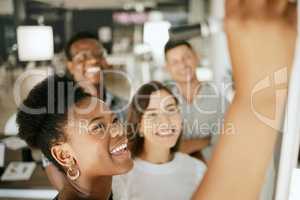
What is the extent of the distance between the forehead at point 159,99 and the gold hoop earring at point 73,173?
0.93 ft

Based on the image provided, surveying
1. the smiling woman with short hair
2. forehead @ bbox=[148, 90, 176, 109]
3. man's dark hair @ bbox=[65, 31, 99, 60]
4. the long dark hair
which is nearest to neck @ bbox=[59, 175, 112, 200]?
the smiling woman with short hair

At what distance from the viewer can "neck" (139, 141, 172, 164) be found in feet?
3.54

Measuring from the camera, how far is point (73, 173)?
1.03 metres

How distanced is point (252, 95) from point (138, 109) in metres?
0.33

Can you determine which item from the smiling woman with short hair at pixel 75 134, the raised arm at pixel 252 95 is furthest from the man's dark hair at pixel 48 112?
the raised arm at pixel 252 95

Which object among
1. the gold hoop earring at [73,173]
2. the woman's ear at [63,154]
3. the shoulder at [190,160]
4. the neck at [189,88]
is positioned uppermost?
the neck at [189,88]

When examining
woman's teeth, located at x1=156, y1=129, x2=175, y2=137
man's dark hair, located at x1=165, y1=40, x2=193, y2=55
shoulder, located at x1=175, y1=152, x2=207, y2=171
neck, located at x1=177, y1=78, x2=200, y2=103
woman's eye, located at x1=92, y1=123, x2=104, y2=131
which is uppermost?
man's dark hair, located at x1=165, y1=40, x2=193, y2=55

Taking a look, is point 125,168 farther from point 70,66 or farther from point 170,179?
point 70,66

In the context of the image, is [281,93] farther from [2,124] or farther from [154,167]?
[2,124]

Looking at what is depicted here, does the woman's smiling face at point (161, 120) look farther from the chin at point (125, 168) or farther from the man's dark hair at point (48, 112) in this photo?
the man's dark hair at point (48, 112)

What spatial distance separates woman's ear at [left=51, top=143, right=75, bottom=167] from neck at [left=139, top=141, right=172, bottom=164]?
207 mm

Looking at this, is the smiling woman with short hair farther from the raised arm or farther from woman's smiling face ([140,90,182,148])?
the raised arm

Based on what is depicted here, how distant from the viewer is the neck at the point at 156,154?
3.54ft

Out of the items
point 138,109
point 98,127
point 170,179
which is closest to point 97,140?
point 98,127
